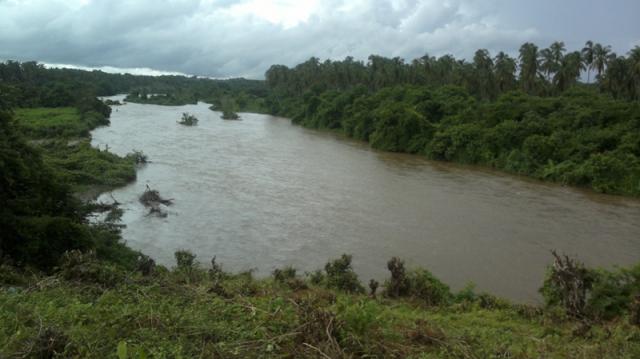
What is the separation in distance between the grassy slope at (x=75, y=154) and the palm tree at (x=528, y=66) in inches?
1391

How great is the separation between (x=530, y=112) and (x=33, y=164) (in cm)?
3277

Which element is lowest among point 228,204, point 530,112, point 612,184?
point 228,204

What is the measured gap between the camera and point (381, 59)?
76.6 meters

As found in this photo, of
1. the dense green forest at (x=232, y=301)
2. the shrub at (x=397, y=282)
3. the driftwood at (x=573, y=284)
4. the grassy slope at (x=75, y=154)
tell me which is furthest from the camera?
the grassy slope at (x=75, y=154)

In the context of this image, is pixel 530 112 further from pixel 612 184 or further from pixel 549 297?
pixel 549 297

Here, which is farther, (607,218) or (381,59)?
(381,59)

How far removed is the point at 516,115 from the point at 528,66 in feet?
40.6

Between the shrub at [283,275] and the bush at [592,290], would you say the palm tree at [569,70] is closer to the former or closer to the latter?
the bush at [592,290]

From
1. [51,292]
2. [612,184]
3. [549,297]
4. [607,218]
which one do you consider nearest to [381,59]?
[612,184]

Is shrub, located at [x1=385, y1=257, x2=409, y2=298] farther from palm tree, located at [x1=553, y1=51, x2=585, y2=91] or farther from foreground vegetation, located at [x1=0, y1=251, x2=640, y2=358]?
palm tree, located at [x1=553, y1=51, x2=585, y2=91]

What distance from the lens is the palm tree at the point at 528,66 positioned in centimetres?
4944

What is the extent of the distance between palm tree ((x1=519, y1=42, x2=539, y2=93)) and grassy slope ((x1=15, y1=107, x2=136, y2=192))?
116 ft

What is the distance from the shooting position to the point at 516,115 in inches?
1576

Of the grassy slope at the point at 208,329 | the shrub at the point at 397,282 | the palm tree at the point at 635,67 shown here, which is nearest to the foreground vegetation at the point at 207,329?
the grassy slope at the point at 208,329
